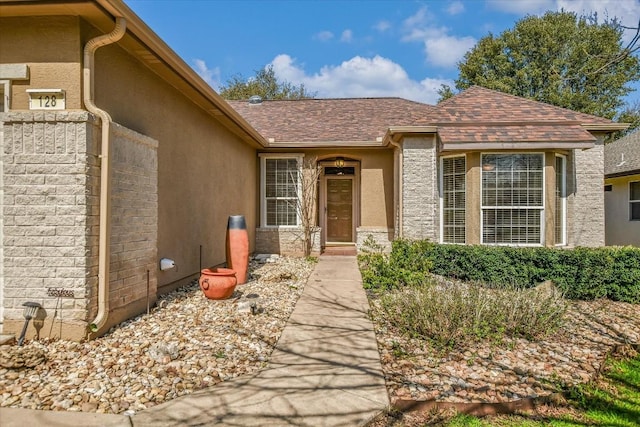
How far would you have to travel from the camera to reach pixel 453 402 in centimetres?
321

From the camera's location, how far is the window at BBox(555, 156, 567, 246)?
909cm

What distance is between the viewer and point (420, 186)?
9492 millimetres

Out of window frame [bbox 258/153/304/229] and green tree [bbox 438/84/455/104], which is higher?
green tree [bbox 438/84/455/104]

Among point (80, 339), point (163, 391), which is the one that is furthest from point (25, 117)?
point (163, 391)

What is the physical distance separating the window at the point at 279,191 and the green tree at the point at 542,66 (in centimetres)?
2030

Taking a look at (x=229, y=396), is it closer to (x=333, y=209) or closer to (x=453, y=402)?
(x=453, y=402)

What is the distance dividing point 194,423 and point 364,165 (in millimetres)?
9560

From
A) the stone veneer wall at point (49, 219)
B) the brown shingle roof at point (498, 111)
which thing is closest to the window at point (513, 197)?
the brown shingle roof at point (498, 111)

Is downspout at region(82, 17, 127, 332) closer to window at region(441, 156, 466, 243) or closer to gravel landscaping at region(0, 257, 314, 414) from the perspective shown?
gravel landscaping at region(0, 257, 314, 414)

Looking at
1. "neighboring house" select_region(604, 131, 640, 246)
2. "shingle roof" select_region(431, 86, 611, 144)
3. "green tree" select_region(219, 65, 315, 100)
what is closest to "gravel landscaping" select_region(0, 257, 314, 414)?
"shingle roof" select_region(431, 86, 611, 144)

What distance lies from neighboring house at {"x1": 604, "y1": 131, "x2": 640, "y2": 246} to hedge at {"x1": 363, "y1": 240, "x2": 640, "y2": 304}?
7.30 meters

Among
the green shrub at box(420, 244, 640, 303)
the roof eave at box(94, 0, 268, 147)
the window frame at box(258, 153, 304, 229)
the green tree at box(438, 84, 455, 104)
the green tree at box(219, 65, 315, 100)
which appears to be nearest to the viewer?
the roof eave at box(94, 0, 268, 147)

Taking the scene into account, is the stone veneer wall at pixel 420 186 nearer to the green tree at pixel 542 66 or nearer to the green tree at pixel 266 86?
the green tree at pixel 542 66

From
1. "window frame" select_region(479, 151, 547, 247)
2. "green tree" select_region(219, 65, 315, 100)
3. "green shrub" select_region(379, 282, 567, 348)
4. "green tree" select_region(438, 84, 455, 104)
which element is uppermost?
"green tree" select_region(219, 65, 315, 100)
